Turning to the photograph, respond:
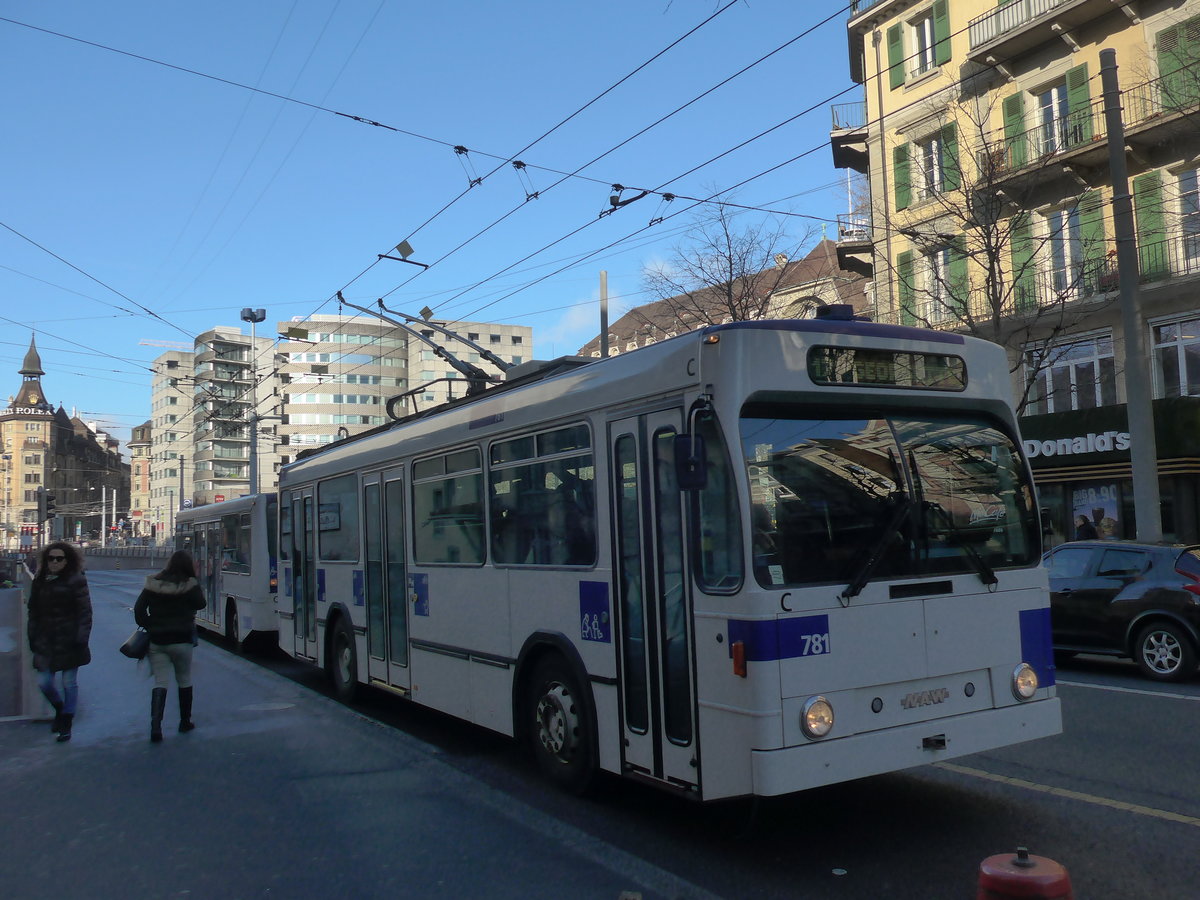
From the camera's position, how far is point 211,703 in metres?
11.1

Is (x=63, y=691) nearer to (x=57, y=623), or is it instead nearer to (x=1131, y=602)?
(x=57, y=623)

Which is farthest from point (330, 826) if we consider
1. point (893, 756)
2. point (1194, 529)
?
point (1194, 529)

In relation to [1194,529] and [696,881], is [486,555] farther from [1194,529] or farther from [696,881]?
[1194,529]

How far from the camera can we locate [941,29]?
26984 mm

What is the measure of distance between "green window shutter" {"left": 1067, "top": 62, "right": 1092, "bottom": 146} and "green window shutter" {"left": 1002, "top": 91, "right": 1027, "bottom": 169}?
116 cm

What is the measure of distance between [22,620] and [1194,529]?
2151cm

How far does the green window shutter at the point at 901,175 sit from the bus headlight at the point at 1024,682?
917 inches

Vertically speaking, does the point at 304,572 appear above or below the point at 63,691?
above

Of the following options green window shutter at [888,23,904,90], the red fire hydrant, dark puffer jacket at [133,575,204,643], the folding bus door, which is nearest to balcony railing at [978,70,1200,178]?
green window shutter at [888,23,904,90]

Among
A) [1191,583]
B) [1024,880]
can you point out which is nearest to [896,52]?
[1191,583]

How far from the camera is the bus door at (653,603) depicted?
220 inches

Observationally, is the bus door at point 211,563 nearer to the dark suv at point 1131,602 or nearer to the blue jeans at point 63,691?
the blue jeans at point 63,691

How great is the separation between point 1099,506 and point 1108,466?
3.66 ft

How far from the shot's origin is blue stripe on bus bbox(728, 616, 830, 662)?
5.03 m
